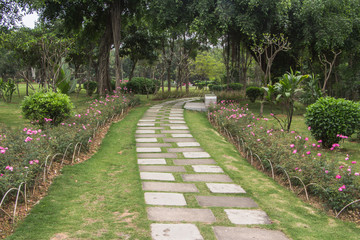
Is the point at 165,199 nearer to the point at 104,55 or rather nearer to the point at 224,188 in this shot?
the point at 224,188

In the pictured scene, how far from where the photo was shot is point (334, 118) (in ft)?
25.0

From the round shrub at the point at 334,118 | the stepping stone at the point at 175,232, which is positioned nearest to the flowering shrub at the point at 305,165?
the round shrub at the point at 334,118

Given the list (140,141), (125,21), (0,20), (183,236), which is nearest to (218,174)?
(183,236)

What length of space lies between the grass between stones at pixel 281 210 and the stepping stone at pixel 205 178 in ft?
0.58

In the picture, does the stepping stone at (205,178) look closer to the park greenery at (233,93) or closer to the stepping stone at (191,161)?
the stepping stone at (191,161)

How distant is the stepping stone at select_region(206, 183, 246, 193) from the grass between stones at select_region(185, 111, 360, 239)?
0.45ft

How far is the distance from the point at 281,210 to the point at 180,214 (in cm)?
140

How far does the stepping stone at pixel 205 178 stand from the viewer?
5254 mm

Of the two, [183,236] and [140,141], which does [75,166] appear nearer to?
[140,141]

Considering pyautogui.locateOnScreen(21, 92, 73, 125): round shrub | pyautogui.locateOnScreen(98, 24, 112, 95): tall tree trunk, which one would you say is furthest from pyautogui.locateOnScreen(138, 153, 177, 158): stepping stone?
pyautogui.locateOnScreen(98, 24, 112, 95): tall tree trunk

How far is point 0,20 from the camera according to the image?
11.5 meters

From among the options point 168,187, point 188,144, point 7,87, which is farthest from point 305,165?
point 7,87

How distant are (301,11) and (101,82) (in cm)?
1075

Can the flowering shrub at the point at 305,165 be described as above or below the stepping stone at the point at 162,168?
above
